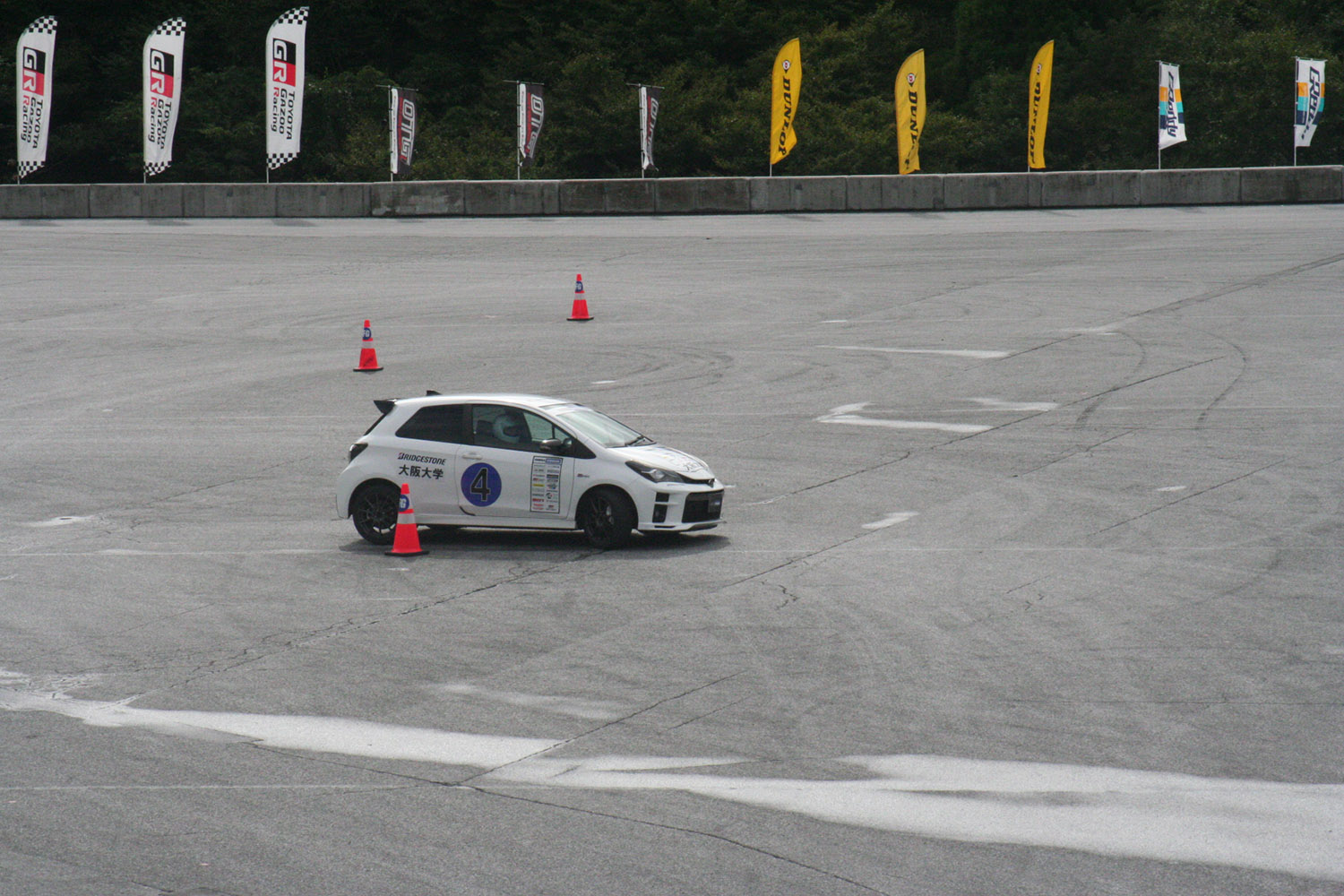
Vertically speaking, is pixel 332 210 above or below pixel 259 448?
above

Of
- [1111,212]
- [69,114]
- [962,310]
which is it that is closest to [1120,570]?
[962,310]

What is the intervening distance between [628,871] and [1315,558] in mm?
8020

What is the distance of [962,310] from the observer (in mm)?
27500

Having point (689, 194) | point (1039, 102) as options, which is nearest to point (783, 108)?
point (689, 194)

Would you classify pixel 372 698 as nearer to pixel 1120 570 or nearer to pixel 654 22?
pixel 1120 570

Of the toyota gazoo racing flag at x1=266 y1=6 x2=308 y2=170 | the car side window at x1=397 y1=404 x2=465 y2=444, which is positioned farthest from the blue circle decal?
the toyota gazoo racing flag at x1=266 y1=6 x2=308 y2=170

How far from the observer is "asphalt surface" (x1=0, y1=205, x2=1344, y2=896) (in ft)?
23.2

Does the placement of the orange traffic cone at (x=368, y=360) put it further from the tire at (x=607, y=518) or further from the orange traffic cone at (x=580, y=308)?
the tire at (x=607, y=518)

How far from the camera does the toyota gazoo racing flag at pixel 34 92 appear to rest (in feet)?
140

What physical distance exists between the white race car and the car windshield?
1 centimetres

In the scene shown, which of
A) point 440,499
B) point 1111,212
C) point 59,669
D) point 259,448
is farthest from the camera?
point 1111,212

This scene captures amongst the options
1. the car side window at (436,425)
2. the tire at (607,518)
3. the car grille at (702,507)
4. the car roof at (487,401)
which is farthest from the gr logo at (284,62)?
the car grille at (702,507)

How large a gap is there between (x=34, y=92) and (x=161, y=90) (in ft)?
12.7

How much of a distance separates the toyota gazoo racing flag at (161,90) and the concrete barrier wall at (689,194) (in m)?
1.78
